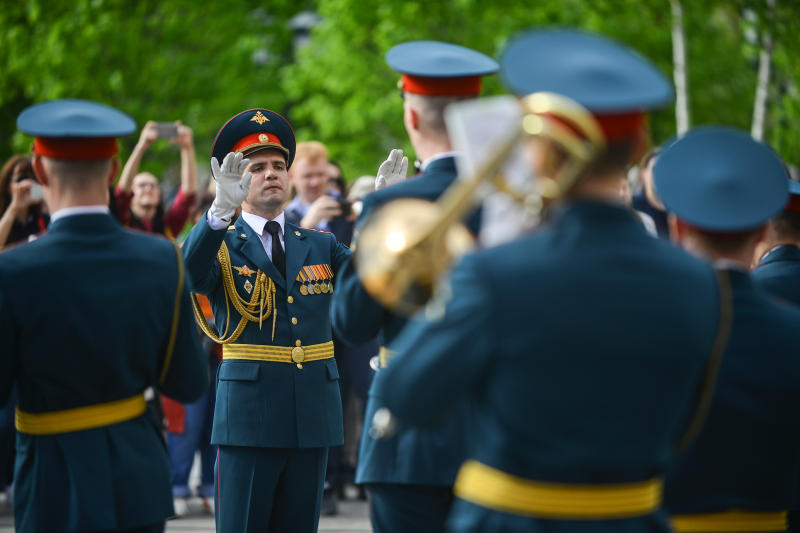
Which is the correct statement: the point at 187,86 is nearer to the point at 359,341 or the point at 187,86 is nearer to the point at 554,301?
the point at 359,341

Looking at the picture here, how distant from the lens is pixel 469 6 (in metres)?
18.7

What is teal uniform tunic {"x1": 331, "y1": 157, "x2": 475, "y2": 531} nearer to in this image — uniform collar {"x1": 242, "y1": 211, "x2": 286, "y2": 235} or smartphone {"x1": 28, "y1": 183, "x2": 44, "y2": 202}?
uniform collar {"x1": 242, "y1": 211, "x2": 286, "y2": 235}

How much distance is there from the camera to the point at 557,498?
2611mm

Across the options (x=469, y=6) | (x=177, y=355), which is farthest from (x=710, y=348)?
(x=469, y=6)

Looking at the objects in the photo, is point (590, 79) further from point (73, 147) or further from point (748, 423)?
point (73, 147)

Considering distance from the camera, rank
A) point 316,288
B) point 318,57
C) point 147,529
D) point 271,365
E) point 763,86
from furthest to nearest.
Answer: point 318,57, point 763,86, point 316,288, point 271,365, point 147,529

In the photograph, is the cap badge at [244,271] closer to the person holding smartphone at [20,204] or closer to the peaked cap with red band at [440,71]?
the peaked cap with red band at [440,71]

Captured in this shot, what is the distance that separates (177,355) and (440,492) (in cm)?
95

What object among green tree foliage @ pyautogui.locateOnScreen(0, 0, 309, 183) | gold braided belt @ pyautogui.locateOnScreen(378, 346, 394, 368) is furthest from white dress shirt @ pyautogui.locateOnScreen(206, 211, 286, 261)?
green tree foliage @ pyautogui.locateOnScreen(0, 0, 309, 183)

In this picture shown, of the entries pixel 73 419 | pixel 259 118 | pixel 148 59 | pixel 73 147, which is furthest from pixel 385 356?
pixel 148 59

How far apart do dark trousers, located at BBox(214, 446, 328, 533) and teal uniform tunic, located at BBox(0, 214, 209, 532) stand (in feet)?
4.22

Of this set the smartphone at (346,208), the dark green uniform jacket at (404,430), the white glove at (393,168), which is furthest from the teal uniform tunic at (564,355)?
the smartphone at (346,208)

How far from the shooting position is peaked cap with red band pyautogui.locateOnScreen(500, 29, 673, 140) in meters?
2.56

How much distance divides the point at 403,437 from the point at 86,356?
1043 millimetres
